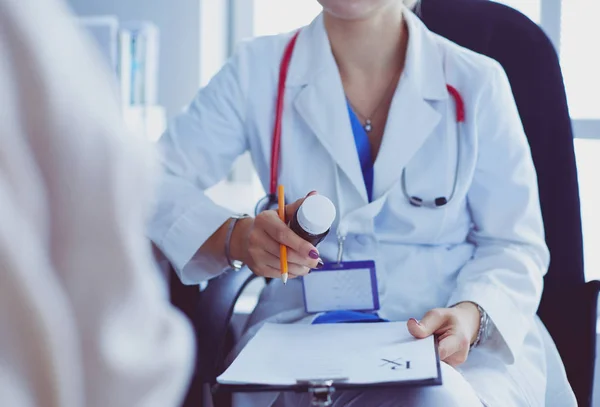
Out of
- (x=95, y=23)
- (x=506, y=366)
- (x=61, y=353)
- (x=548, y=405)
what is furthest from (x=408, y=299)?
(x=95, y=23)

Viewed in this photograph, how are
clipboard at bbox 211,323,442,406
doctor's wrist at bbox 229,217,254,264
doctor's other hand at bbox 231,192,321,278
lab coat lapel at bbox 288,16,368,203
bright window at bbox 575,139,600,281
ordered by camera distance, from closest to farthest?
1. clipboard at bbox 211,323,442,406
2. doctor's other hand at bbox 231,192,321,278
3. doctor's wrist at bbox 229,217,254,264
4. lab coat lapel at bbox 288,16,368,203
5. bright window at bbox 575,139,600,281

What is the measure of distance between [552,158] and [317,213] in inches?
25.3

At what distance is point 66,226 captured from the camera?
31cm

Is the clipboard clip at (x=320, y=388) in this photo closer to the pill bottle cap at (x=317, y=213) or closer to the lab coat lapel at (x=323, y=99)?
the pill bottle cap at (x=317, y=213)

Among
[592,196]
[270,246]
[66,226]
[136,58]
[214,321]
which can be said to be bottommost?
[592,196]

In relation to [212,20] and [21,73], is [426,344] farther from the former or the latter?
[212,20]

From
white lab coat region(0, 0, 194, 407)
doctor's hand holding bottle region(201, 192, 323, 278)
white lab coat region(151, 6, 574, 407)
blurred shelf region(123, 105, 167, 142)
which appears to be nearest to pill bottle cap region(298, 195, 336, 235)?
doctor's hand holding bottle region(201, 192, 323, 278)

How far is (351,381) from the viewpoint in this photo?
2.69 feet

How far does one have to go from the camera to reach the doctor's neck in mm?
1305

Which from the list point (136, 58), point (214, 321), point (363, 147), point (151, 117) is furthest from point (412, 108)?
point (136, 58)

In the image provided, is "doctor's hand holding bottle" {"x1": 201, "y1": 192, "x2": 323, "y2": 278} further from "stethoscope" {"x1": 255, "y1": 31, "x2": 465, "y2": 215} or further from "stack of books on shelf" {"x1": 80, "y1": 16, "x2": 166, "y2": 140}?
"stack of books on shelf" {"x1": 80, "y1": 16, "x2": 166, "y2": 140}

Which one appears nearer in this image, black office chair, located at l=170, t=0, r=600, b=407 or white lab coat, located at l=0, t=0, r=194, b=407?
white lab coat, located at l=0, t=0, r=194, b=407

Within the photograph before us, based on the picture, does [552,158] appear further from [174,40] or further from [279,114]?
[174,40]

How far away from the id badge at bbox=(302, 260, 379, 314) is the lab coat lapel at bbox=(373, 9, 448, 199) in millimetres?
151
